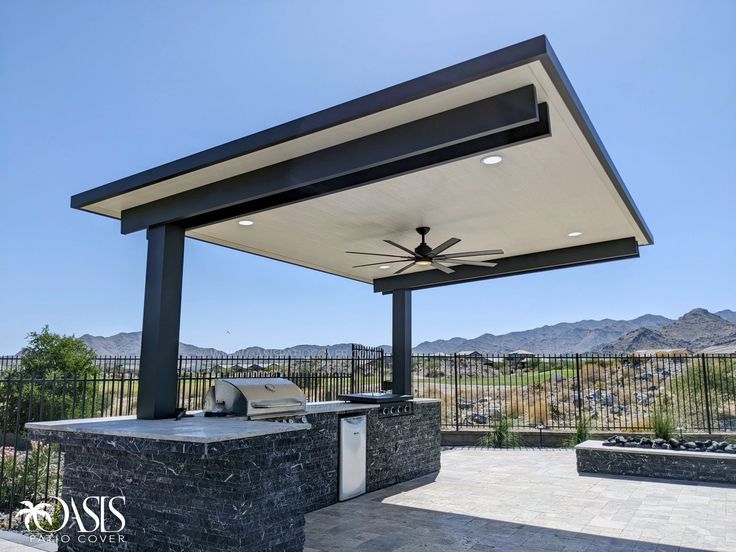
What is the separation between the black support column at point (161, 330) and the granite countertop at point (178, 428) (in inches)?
9.7

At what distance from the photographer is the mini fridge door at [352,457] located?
5957mm

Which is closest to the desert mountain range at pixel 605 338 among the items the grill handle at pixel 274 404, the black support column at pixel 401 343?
the black support column at pixel 401 343

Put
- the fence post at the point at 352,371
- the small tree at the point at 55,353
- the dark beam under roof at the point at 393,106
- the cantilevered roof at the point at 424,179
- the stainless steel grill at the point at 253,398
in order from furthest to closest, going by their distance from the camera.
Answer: the small tree at the point at 55,353
the fence post at the point at 352,371
the stainless steel grill at the point at 253,398
the cantilevered roof at the point at 424,179
the dark beam under roof at the point at 393,106

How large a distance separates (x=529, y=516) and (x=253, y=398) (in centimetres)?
317

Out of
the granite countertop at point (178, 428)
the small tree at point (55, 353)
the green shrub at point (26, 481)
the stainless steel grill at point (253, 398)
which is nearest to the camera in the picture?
the granite countertop at point (178, 428)

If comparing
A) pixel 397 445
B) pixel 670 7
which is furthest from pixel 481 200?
pixel 670 7

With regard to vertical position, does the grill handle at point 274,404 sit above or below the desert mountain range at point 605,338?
below

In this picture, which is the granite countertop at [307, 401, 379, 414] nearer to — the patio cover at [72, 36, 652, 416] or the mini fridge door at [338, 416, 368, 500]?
the mini fridge door at [338, 416, 368, 500]

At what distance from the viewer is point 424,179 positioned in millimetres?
4641

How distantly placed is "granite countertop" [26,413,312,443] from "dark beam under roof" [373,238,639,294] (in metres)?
4.52

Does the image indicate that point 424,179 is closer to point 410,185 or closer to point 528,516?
point 410,185

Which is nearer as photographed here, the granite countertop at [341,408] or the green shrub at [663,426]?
the granite countertop at [341,408]

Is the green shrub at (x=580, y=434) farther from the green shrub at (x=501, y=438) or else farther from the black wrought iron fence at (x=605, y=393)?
the green shrub at (x=501, y=438)

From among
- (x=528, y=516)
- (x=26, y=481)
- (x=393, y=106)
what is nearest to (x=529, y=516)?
(x=528, y=516)
